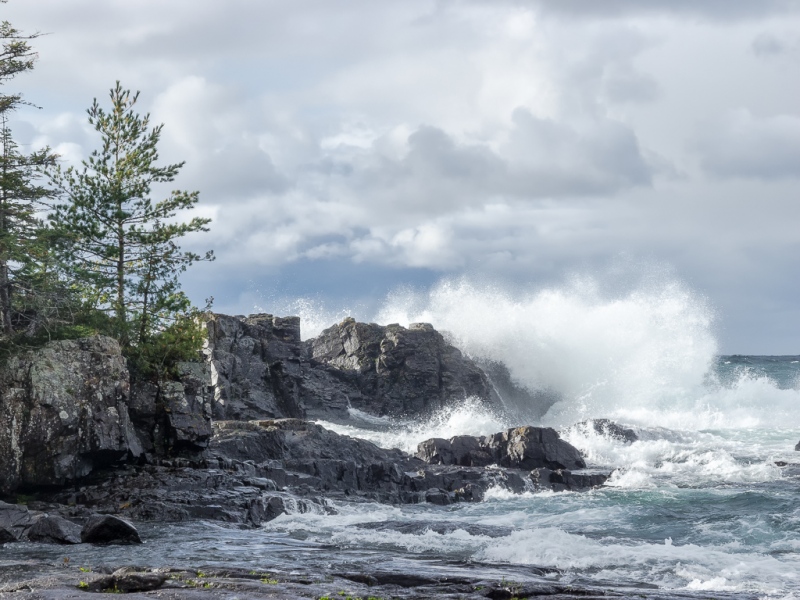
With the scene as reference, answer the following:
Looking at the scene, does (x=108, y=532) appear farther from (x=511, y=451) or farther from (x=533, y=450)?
(x=533, y=450)

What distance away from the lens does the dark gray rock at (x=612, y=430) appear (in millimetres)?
41438

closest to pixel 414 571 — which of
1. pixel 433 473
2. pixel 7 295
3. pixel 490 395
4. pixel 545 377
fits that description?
pixel 433 473

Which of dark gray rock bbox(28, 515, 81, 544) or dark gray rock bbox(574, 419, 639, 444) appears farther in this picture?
dark gray rock bbox(574, 419, 639, 444)

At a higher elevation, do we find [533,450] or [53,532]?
[533,450]

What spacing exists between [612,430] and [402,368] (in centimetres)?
1704

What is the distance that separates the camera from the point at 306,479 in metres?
27.9

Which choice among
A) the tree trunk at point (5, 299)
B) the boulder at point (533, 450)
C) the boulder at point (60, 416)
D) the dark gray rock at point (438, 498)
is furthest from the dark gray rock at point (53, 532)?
the boulder at point (533, 450)

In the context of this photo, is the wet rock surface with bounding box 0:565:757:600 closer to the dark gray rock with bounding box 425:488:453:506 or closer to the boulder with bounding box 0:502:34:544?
the boulder with bounding box 0:502:34:544

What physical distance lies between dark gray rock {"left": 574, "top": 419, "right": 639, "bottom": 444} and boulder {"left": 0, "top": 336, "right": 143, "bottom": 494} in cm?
2382

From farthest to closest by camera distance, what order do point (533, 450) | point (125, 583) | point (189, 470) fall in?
point (533, 450), point (189, 470), point (125, 583)

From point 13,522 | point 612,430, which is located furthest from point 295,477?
point 612,430

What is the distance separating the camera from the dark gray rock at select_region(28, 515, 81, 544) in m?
17.9

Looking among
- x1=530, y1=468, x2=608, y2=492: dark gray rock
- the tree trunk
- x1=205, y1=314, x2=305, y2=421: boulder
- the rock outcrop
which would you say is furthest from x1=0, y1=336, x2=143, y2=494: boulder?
the rock outcrop

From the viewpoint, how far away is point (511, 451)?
34.1 metres
